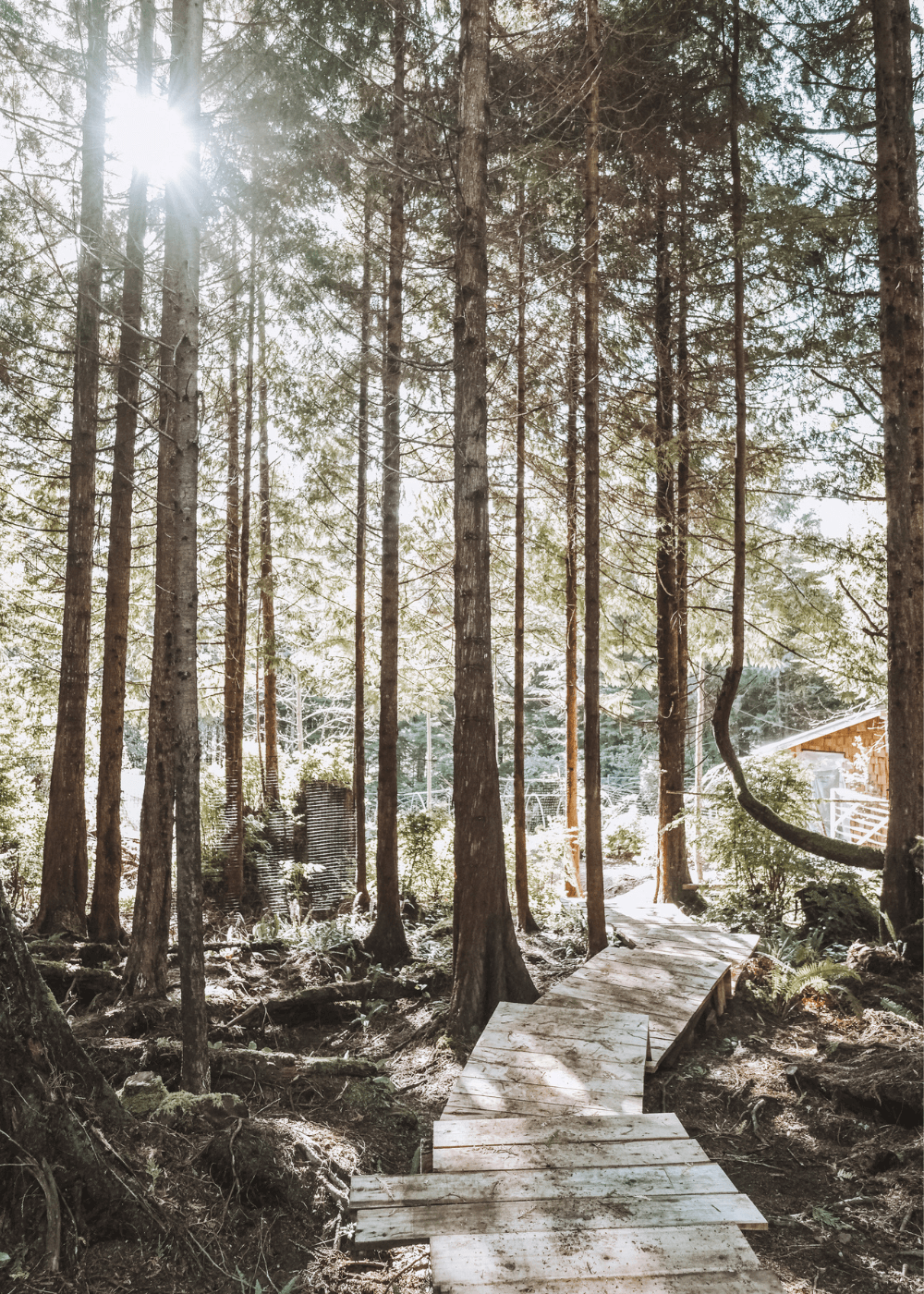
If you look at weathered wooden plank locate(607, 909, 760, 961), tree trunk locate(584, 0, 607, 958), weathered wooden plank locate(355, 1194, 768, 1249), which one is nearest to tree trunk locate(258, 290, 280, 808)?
tree trunk locate(584, 0, 607, 958)

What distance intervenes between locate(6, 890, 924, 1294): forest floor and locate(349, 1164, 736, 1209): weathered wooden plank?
50cm

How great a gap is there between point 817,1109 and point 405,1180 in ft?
11.8

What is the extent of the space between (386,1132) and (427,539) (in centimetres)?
982

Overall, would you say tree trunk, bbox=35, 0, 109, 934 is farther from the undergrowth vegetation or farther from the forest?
the undergrowth vegetation

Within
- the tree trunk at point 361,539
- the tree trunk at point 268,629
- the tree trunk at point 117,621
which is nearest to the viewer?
the tree trunk at point 117,621

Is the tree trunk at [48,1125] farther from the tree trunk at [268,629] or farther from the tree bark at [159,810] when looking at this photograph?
the tree trunk at [268,629]

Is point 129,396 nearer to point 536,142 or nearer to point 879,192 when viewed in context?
point 536,142

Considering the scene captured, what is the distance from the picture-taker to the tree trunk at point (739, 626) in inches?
335

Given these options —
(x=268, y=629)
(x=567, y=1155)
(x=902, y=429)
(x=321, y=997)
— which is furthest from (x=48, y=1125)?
(x=268, y=629)

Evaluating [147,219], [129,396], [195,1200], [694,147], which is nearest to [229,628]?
[129,396]

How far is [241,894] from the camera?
13359 millimetres

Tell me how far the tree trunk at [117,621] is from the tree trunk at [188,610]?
3.86 metres

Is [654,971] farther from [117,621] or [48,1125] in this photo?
[117,621]

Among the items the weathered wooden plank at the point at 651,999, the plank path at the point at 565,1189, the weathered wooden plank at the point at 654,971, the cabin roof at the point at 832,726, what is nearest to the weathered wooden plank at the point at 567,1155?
the plank path at the point at 565,1189
